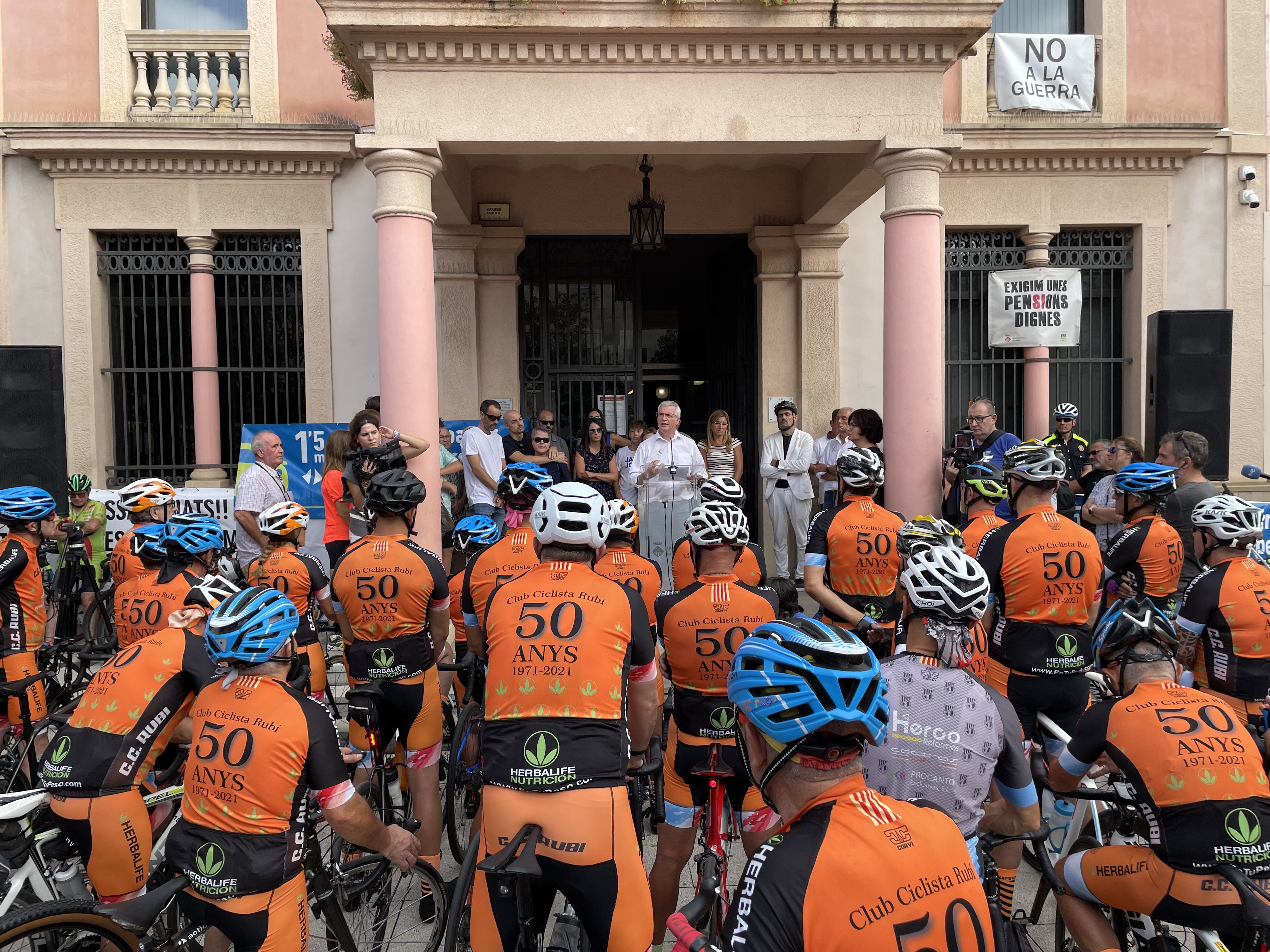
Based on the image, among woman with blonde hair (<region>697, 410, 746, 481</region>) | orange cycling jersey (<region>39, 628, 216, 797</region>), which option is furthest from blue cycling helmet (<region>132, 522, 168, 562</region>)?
woman with blonde hair (<region>697, 410, 746, 481</region>)

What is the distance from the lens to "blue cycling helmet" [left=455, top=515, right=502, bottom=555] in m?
5.68

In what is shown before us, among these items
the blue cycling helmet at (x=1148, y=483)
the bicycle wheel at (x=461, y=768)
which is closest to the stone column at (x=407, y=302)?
the bicycle wheel at (x=461, y=768)

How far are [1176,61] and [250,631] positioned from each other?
13201mm

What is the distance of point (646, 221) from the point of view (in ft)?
32.3

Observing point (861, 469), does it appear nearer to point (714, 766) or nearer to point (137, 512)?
point (714, 766)

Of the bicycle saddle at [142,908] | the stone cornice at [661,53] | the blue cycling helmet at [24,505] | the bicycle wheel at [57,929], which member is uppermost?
the stone cornice at [661,53]

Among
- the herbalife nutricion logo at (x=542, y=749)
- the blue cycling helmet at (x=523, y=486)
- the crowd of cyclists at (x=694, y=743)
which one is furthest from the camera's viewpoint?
the blue cycling helmet at (x=523, y=486)

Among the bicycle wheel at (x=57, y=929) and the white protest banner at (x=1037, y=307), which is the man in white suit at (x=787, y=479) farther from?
the bicycle wheel at (x=57, y=929)

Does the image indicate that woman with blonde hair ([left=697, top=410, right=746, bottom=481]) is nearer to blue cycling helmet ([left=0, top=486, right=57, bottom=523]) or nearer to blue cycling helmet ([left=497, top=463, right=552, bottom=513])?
blue cycling helmet ([left=497, top=463, right=552, bottom=513])

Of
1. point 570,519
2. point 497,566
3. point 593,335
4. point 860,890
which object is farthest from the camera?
point 593,335

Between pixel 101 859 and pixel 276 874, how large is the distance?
3.19ft

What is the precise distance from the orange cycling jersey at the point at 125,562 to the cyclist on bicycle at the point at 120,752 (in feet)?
6.91

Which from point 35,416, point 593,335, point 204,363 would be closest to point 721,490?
point 593,335

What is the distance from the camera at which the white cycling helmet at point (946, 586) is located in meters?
2.94
